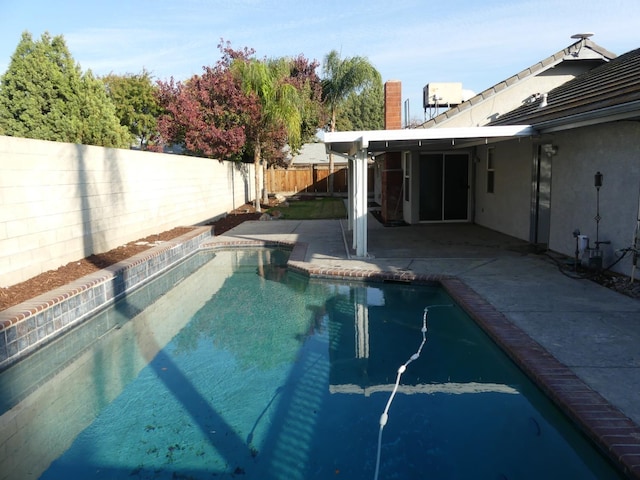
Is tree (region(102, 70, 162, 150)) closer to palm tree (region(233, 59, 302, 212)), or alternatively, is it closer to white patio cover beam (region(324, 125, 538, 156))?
palm tree (region(233, 59, 302, 212))

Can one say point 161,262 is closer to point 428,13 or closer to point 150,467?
point 150,467

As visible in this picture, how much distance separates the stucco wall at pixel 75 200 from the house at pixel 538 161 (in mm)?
4567

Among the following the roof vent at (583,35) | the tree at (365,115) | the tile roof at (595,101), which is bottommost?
the tile roof at (595,101)

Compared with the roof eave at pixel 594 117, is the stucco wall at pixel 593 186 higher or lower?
lower

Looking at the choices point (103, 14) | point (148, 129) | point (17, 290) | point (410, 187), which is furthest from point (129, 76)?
point (17, 290)

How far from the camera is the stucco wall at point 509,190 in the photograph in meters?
11.2

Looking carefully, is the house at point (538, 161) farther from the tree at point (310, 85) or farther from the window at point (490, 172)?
the tree at point (310, 85)

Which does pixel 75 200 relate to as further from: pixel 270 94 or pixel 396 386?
pixel 270 94

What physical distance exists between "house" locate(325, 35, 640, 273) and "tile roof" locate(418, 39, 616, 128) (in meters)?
0.03

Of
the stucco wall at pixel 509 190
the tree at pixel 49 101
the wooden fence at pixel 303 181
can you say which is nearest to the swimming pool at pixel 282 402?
the stucco wall at pixel 509 190

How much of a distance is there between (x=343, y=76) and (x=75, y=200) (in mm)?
22722

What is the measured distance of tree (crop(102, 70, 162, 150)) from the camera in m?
28.4

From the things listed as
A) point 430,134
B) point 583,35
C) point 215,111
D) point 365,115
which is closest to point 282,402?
point 430,134

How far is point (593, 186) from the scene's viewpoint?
8258 mm
